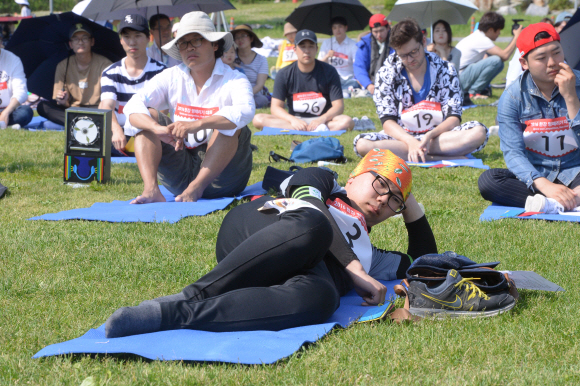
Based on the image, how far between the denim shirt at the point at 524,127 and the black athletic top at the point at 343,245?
6.33ft

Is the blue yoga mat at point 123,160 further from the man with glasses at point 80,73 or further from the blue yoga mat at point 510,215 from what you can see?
the blue yoga mat at point 510,215

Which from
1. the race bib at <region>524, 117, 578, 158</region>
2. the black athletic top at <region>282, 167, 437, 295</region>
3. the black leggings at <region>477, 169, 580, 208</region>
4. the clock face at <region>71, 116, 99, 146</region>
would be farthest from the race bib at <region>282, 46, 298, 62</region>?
the black athletic top at <region>282, 167, 437, 295</region>

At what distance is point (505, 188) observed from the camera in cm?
541

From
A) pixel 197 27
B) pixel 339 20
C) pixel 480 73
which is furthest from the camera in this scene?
pixel 339 20

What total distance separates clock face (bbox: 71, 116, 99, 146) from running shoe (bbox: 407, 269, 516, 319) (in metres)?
4.33

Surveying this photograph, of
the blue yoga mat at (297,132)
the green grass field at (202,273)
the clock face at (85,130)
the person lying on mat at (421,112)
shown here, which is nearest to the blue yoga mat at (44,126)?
the blue yoga mat at (297,132)

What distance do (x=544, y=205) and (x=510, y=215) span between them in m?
0.27

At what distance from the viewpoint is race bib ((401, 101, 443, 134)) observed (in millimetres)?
7387

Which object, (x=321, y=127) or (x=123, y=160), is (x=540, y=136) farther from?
(x=123, y=160)

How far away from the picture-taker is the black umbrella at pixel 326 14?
13.9 metres

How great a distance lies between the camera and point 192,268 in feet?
12.4

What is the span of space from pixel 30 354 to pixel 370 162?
1.90 meters

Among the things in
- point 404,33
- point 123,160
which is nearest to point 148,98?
point 123,160

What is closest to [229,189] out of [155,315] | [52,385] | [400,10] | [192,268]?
[192,268]
